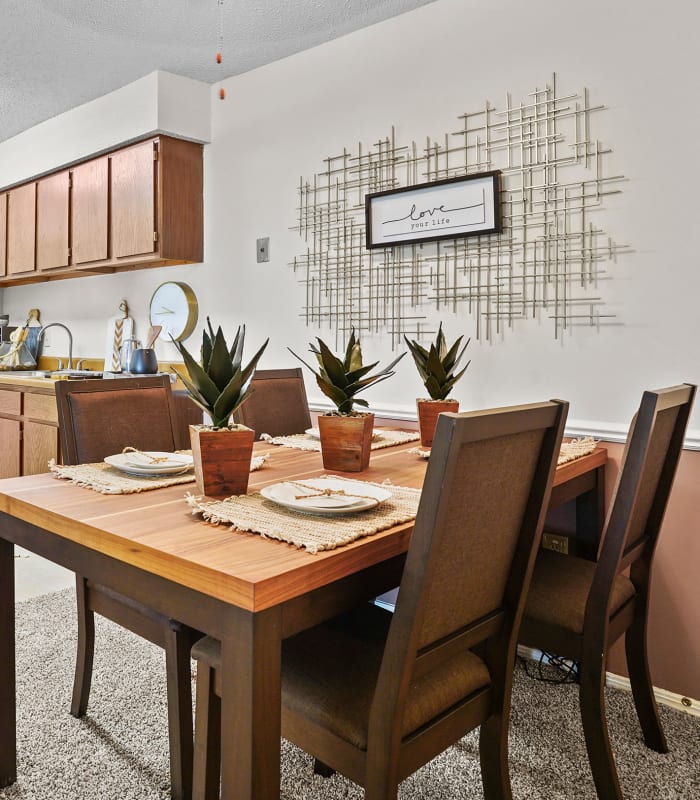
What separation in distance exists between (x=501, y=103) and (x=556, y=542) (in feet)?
5.17

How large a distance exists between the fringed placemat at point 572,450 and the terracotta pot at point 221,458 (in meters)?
0.66

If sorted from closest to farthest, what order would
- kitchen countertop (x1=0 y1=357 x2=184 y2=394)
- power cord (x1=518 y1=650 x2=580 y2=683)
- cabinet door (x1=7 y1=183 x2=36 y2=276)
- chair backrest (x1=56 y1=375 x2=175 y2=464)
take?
chair backrest (x1=56 y1=375 x2=175 y2=464)
power cord (x1=518 y1=650 x2=580 y2=683)
kitchen countertop (x1=0 y1=357 x2=184 y2=394)
cabinet door (x1=7 y1=183 x2=36 y2=276)

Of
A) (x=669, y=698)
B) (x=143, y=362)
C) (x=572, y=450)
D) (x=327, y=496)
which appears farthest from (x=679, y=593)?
(x=143, y=362)

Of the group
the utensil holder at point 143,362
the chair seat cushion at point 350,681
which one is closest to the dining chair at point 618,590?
the chair seat cushion at point 350,681

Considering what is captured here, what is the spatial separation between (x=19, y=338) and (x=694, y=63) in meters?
4.43

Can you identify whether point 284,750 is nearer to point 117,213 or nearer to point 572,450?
point 572,450

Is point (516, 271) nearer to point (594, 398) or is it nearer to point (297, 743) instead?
point (594, 398)

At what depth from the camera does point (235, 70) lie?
3160 mm

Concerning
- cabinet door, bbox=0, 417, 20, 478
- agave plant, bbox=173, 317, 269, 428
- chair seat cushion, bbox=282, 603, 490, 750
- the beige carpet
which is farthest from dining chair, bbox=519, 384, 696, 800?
Answer: cabinet door, bbox=0, 417, 20, 478

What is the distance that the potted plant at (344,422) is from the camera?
5.27 ft

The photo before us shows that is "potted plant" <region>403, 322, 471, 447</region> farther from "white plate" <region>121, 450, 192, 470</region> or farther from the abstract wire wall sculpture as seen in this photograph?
"white plate" <region>121, 450, 192, 470</region>

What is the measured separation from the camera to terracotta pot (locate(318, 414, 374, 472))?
1.60 meters

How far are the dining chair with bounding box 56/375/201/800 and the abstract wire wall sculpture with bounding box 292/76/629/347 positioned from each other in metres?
1.07

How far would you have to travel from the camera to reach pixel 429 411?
76.9 inches
